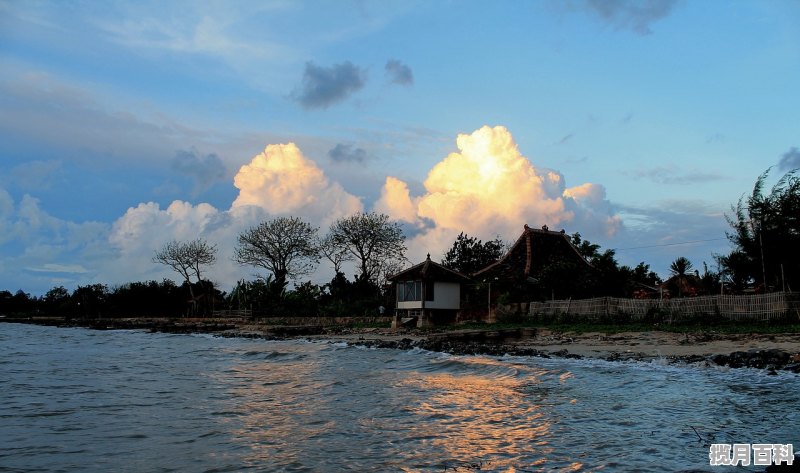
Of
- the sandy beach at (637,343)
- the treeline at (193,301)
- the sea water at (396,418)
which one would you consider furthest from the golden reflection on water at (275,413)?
the treeline at (193,301)

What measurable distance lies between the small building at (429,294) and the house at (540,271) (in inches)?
85.1

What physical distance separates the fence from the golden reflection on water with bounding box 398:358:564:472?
11.3m

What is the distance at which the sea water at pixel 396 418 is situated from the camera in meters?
6.41

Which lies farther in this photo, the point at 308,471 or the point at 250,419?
the point at 250,419

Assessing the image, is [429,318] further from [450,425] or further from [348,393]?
[450,425]

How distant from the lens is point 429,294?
116 feet

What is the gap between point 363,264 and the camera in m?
54.6

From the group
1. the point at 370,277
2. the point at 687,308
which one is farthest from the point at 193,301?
the point at 687,308

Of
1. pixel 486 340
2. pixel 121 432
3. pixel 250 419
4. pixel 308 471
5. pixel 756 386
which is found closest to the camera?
pixel 308 471

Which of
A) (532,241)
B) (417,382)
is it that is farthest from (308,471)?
(532,241)

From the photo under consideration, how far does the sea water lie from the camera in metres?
6.41

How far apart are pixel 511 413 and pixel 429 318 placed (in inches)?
1024

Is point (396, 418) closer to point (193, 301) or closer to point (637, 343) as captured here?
point (637, 343)

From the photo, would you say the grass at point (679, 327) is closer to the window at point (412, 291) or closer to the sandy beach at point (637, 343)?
the sandy beach at point (637, 343)
